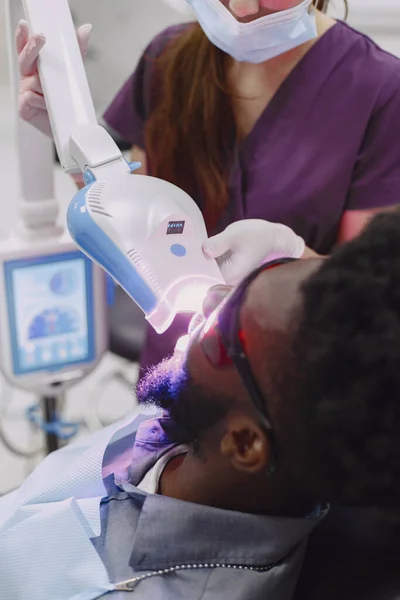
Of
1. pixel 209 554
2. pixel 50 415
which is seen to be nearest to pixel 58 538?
pixel 209 554

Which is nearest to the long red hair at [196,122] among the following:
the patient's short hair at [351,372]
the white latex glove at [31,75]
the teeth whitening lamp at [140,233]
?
the white latex glove at [31,75]

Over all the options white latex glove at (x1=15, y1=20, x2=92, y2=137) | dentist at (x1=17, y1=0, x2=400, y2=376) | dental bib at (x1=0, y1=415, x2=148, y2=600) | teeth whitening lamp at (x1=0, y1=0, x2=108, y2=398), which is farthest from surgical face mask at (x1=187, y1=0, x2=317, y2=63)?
dental bib at (x1=0, y1=415, x2=148, y2=600)

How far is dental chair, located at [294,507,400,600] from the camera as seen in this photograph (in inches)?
27.2

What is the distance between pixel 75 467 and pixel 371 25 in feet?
5.86

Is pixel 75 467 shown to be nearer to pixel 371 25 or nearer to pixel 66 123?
pixel 66 123

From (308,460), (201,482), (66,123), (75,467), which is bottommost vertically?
(75,467)

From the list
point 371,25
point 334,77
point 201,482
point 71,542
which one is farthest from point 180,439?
point 371,25

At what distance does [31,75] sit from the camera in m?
0.99

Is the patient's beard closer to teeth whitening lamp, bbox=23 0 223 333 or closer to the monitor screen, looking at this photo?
teeth whitening lamp, bbox=23 0 223 333

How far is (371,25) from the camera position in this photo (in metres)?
2.14

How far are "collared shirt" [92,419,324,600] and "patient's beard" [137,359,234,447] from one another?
3.1 inches

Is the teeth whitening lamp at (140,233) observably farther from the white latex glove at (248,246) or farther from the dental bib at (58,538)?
the dental bib at (58,538)

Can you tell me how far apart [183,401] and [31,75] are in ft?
1.83

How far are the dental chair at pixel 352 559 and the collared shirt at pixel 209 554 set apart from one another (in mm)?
24
